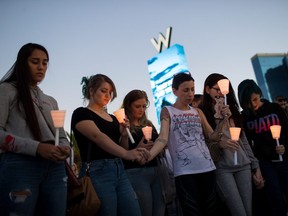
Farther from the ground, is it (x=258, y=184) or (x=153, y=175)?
(x=153, y=175)

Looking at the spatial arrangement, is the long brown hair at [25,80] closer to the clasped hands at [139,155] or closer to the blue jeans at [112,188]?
the blue jeans at [112,188]

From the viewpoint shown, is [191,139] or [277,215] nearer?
[191,139]

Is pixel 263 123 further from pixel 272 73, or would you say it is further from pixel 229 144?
pixel 272 73

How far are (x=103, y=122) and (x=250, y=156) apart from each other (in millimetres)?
Answer: 2220

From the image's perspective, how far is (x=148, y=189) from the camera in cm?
341

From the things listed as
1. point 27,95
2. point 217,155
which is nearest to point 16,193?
point 27,95

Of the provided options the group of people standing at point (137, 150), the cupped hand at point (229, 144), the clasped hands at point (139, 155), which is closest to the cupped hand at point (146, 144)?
the group of people standing at point (137, 150)

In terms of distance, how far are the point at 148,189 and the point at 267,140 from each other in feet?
6.85

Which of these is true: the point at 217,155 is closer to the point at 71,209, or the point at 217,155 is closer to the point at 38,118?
the point at 71,209

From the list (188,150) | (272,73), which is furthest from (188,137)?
(272,73)

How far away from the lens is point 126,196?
2.68 m

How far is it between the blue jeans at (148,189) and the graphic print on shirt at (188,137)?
23.4 inches

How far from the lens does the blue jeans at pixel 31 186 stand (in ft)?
6.31

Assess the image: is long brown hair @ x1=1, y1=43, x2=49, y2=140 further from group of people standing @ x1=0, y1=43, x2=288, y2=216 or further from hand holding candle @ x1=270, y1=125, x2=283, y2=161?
hand holding candle @ x1=270, y1=125, x2=283, y2=161
